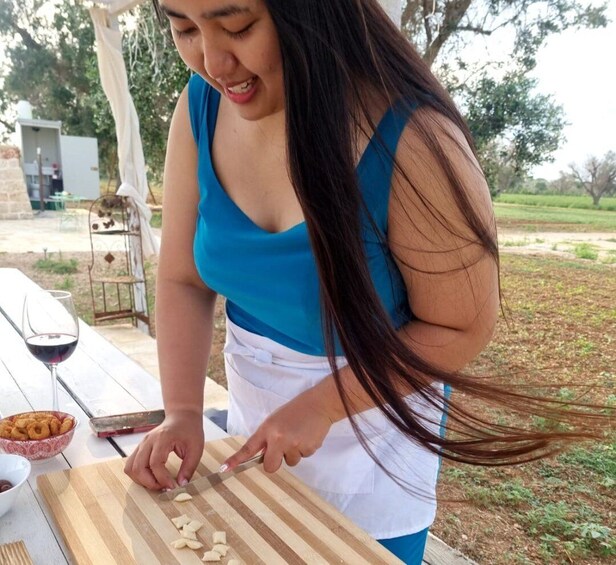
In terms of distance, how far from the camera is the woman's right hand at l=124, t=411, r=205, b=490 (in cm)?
85

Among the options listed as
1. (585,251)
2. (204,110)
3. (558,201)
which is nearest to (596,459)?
(585,251)

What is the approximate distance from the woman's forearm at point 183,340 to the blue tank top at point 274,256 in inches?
3.6

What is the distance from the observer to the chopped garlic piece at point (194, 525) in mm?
746

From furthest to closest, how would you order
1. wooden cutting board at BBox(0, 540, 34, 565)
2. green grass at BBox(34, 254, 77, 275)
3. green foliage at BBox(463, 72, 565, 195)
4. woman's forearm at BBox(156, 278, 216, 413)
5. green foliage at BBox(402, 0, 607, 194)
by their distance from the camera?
1. green grass at BBox(34, 254, 77, 275)
2. green foliage at BBox(402, 0, 607, 194)
3. green foliage at BBox(463, 72, 565, 195)
4. woman's forearm at BBox(156, 278, 216, 413)
5. wooden cutting board at BBox(0, 540, 34, 565)

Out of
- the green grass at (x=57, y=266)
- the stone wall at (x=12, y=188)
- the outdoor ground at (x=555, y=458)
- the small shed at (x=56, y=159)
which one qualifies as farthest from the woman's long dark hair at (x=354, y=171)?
the small shed at (x=56, y=159)

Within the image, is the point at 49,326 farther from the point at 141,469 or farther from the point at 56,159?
the point at 56,159

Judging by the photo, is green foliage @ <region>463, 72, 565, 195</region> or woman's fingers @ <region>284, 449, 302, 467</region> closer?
woman's fingers @ <region>284, 449, 302, 467</region>

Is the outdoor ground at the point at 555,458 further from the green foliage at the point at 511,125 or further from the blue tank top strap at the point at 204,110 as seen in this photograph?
the blue tank top strap at the point at 204,110

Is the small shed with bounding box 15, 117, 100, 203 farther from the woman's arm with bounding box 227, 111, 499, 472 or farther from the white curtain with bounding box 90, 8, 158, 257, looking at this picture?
the woman's arm with bounding box 227, 111, 499, 472

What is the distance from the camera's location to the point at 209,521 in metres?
0.77

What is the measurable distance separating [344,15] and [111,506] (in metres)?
0.73

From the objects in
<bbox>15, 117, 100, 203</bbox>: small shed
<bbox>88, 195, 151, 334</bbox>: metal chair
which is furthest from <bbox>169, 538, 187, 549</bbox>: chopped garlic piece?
<bbox>15, 117, 100, 203</bbox>: small shed

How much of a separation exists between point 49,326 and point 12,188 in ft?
39.0

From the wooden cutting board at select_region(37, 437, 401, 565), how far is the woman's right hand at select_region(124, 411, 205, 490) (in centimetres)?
2
